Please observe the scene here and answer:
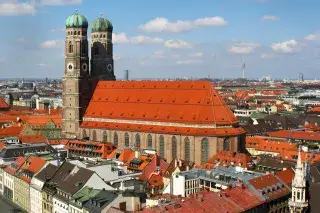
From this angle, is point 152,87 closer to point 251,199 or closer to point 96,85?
point 96,85

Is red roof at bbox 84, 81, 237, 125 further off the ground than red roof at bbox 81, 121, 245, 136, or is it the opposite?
red roof at bbox 84, 81, 237, 125

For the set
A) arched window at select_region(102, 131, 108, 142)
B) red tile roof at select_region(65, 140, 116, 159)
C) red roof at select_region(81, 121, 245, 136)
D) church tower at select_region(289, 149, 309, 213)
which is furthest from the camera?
arched window at select_region(102, 131, 108, 142)

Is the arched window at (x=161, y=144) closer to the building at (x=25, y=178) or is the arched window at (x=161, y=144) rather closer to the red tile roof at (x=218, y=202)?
the building at (x=25, y=178)

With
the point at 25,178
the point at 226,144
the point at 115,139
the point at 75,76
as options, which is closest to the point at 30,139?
the point at 75,76

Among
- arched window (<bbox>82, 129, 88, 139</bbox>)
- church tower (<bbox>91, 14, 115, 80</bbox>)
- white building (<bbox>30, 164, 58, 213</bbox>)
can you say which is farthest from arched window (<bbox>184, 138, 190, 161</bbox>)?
church tower (<bbox>91, 14, 115, 80</bbox>)

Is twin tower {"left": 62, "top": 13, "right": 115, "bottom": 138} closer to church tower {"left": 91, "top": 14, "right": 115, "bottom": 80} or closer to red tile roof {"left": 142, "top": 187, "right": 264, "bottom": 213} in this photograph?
church tower {"left": 91, "top": 14, "right": 115, "bottom": 80}

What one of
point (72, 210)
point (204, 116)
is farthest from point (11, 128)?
point (72, 210)

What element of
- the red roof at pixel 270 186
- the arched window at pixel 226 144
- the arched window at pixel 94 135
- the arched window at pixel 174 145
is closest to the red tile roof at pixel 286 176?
the red roof at pixel 270 186
